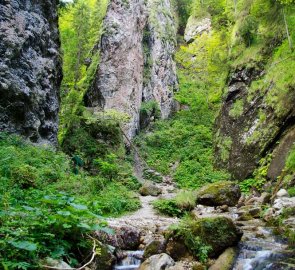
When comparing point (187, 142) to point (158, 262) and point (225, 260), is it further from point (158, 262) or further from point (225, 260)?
point (158, 262)

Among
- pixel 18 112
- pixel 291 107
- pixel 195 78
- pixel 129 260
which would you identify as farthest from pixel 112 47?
pixel 129 260

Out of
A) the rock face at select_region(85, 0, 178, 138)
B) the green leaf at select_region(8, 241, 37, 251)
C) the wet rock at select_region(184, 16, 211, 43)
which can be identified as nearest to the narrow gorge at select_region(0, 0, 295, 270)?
the green leaf at select_region(8, 241, 37, 251)

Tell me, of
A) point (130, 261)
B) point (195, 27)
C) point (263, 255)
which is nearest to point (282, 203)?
point (263, 255)

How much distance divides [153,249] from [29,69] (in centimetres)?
1099

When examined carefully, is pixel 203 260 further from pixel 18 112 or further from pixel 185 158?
pixel 185 158

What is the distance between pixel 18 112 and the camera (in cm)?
1354

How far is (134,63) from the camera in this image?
25.6 metres

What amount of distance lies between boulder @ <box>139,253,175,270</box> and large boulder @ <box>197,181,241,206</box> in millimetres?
6575

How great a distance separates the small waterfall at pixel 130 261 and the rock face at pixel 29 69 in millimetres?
8074

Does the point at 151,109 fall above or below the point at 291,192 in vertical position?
above

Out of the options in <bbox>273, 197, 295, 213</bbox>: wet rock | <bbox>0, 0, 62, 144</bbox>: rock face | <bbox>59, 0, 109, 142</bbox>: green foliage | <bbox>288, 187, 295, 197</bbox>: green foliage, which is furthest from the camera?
<bbox>59, 0, 109, 142</bbox>: green foliage

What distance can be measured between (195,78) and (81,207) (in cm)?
2955

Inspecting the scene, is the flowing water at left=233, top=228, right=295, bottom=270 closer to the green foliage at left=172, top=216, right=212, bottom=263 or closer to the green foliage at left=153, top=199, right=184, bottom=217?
the green foliage at left=172, top=216, right=212, bottom=263

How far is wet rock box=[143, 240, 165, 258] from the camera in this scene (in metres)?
7.15
